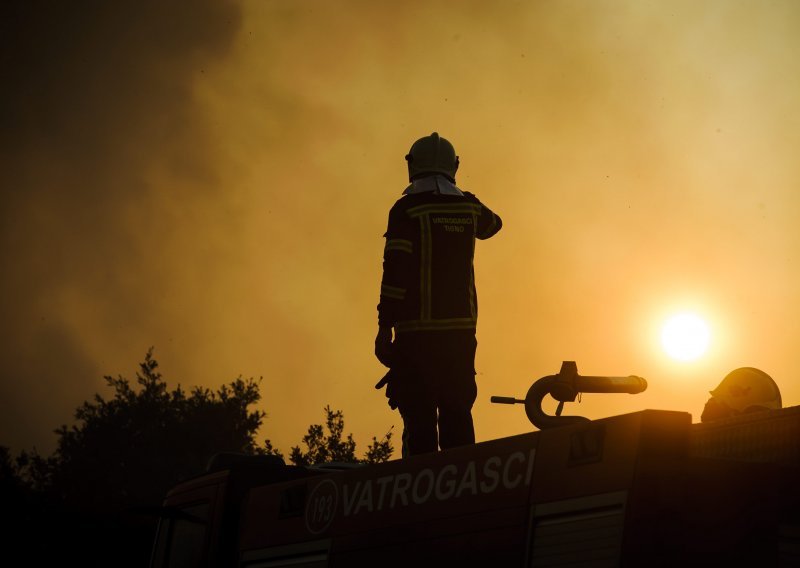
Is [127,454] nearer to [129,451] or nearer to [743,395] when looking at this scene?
[129,451]

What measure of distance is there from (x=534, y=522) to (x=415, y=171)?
3842mm

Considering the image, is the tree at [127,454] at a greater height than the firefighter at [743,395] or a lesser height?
greater

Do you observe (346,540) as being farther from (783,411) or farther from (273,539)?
(783,411)

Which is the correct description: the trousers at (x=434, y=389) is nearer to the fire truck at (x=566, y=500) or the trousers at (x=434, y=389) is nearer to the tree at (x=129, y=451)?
the fire truck at (x=566, y=500)

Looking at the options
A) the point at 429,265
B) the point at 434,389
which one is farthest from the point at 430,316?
the point at 434,389

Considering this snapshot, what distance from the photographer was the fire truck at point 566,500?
4.46m

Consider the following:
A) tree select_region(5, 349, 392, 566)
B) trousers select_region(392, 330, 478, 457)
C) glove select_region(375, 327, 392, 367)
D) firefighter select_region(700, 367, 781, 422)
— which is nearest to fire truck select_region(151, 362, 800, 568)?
trousers select_region(392, 330, 478, 457)

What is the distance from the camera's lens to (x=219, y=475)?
7121mm

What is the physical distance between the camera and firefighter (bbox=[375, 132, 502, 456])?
24.7 ft

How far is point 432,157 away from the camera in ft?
26.9

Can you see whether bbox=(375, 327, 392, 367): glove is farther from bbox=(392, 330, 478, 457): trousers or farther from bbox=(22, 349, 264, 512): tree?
bbox=(22, 349, 264, 512): tree

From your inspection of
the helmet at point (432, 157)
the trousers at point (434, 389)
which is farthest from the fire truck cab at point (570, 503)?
the helmet at point (432, 157)

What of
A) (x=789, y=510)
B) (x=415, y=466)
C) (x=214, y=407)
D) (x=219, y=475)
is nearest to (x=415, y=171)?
(x=219, y=475)

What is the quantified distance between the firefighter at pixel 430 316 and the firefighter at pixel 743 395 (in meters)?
1.49
